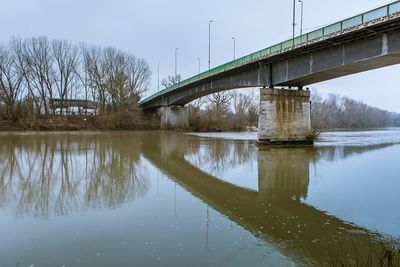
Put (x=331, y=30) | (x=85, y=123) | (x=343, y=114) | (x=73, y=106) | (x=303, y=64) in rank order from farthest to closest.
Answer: (x=343, y=114), (x=73, y=106), (x=85, y=123), (x=303, y=64), (x=331, y=30)

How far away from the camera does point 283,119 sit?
109ft

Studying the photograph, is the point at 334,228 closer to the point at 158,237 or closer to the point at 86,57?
the point at 158,237

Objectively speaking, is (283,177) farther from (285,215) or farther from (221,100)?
(221,100)

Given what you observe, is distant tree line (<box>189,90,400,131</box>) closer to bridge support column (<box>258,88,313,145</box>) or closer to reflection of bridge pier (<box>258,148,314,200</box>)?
bridge support column (<box>258,88,313,145</box>)

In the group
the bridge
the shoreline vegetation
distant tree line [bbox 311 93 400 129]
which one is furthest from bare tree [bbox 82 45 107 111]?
distant tree line [bbox 311 93 400 129]

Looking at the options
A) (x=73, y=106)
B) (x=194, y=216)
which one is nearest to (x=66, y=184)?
(x=194, y=216)

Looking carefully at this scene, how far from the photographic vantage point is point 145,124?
255 ft

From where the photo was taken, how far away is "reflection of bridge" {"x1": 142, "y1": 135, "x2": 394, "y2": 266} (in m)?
6.95

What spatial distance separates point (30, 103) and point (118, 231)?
223ft

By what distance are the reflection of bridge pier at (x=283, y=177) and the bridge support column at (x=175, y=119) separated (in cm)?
5105

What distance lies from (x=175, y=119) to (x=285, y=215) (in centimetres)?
6446

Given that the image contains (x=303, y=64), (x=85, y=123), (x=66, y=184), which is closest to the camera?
(x=66, y=184)

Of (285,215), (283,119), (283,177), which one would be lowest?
(285,215)

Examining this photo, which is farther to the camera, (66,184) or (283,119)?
(283,119)
